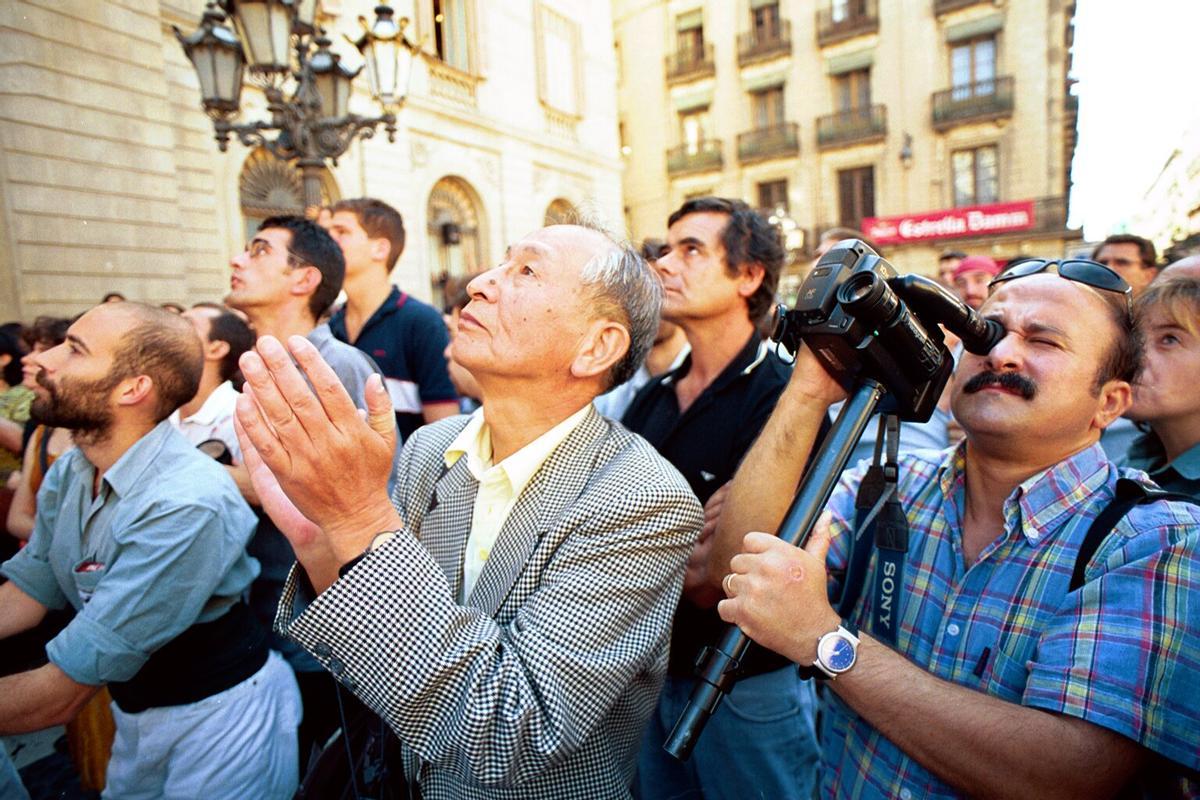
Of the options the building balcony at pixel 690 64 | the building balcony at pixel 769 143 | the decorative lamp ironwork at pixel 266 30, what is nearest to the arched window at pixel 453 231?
the decorative lamp ironwork at pixel 266 30

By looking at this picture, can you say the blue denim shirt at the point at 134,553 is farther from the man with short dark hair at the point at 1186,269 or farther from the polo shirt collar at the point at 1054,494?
the man with short dark hair at the point at 1186,269

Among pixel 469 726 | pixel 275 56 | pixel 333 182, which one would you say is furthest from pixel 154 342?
pixel 333 182

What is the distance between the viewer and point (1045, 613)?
121 centimetres

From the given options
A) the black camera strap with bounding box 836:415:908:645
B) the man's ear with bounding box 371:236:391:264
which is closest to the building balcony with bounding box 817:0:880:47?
the man's ear with bounding box 371:236:391:264

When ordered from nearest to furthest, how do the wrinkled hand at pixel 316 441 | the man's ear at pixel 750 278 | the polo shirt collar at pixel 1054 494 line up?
the wrinkled hand at pixel 316 441 < the polo shirt collar at pixel 1054 494 < the man's ear at pixel 750 278

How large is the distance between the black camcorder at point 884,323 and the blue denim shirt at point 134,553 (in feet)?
5.32

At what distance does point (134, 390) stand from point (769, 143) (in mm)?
22914

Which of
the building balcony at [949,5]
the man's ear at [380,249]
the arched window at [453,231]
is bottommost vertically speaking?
the man's ear at [380,249]

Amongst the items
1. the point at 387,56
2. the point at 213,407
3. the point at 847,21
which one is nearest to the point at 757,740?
the point at 213,407

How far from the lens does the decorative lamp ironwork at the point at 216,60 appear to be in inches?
185

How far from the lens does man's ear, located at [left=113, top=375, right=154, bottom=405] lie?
198 cm

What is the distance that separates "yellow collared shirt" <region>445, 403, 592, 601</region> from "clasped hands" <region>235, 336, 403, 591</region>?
0.40 meters

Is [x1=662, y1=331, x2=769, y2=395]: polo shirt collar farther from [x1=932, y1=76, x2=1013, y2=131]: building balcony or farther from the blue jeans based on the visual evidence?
[x1=932, y1=76, x2=1013, y2=131]: building balcony

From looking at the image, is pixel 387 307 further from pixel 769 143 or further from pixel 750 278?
pixel 769 143
